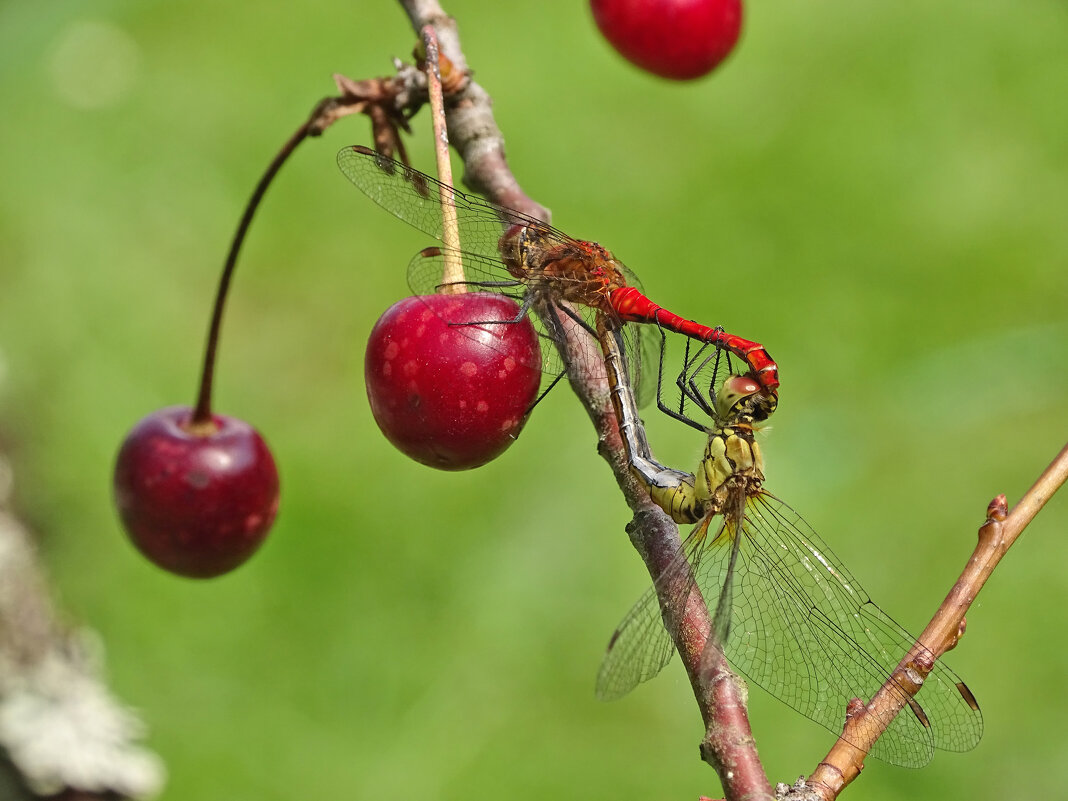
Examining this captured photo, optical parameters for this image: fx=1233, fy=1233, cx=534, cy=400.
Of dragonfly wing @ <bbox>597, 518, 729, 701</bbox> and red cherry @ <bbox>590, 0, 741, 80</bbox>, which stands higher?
red cherry @ <bbox>590, 0, 741, 80</bbox>

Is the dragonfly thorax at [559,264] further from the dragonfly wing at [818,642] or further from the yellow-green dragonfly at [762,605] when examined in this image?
the dragonfly wing at [818,642]

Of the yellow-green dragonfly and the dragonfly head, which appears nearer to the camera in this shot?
the yellow-green dragonfly

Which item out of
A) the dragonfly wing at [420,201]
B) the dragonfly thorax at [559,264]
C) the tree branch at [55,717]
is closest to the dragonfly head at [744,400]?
the dragonfly thorax at [559,264]

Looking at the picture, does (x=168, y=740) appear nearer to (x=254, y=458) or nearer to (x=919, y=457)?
(x=254, y=458)

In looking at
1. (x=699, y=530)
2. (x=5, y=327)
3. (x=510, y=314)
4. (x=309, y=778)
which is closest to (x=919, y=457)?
(x=309, y=778)

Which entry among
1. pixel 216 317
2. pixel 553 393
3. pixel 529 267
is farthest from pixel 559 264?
pixel 553 393

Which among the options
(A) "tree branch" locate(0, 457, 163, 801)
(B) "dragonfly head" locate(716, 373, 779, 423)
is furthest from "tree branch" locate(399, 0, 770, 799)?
(A) "tree branch" locate(0, 457, 163, 801)

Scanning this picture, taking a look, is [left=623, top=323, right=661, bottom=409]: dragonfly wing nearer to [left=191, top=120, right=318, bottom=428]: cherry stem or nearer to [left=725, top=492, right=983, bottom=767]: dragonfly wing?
[left=725, top=492, right=983, bottom=767]: dragonfly wing
